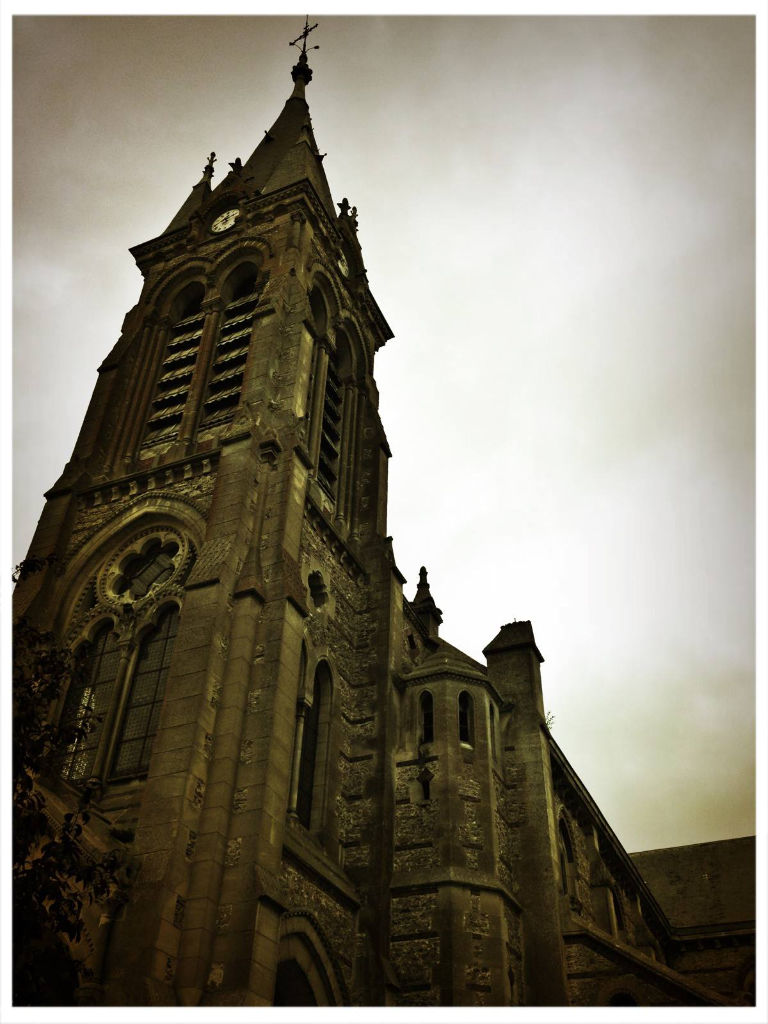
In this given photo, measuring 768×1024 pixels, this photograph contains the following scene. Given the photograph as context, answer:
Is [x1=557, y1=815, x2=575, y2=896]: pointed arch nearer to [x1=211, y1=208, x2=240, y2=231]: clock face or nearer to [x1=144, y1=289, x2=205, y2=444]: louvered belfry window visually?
[x1=144, y1=289, x2=205, y2=444]: louvered belfry window

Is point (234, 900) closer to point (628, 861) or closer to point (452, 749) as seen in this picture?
point (452, 749)

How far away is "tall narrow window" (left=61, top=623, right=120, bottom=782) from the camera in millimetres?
22203

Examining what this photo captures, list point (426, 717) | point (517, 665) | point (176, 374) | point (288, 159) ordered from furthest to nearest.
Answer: point (288, 159), point (176, 374), point (517, 665), point (426, 717)

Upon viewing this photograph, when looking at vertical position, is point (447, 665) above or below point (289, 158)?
below

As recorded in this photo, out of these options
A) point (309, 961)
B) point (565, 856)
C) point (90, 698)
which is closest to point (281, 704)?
point (309, 961)

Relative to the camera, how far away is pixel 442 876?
23.2m

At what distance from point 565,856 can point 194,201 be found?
92.6ft

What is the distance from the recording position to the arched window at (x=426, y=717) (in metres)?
26.4

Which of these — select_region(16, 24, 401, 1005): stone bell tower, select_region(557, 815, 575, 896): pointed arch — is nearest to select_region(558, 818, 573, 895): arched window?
select_region(557, 815, 575, 896): pointed arch

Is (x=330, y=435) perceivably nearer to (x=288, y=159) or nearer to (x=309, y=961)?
(x=288, y=159)

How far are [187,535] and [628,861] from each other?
25844 millimetres

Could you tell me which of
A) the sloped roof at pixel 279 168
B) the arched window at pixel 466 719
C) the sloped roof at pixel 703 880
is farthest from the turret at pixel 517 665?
the sloped roof at pixel 703 880

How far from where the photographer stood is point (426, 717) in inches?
1058
